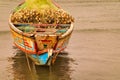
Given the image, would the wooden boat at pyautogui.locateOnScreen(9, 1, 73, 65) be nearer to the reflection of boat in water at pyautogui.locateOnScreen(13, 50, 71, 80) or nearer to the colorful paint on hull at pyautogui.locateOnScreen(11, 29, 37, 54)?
the colorful paint on hull at pyautogui.locateOnScreen(11, 29, 37, 54)

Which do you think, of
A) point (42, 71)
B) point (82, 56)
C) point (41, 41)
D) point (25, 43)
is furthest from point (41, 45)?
point (82, 56)

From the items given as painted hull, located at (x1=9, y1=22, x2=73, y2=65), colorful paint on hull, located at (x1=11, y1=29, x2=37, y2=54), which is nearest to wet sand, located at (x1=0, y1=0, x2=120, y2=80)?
painted hull, located at (x1=9, y1=22, x2=73, y2=65)

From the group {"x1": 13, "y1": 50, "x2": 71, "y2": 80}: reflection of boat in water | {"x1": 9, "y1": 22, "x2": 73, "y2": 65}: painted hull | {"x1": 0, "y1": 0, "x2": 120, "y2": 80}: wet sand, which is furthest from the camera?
{"x1": 0, "y1": 0, "x2": 120, "y2": 80}: wet sand

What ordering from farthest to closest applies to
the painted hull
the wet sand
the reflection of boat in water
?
the wet sand < the reflection of boat in water < the painted hull

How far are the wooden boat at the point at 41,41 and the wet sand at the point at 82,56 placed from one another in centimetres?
64

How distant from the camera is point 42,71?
10492 mm

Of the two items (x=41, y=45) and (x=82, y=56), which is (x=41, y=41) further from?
(x=82, y=56)

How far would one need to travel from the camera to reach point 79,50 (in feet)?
42.4

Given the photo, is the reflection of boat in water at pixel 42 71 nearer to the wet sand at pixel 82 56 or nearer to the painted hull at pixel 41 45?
the wet sand at pixel 82 56

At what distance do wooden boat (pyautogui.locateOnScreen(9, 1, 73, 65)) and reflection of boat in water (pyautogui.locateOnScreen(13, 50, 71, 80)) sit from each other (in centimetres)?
38

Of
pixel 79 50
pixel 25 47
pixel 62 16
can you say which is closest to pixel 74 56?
pixel 79 50

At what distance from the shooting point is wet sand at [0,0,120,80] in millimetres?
10297

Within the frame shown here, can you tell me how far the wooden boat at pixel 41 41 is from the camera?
31.8ft

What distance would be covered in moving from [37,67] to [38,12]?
187cm
